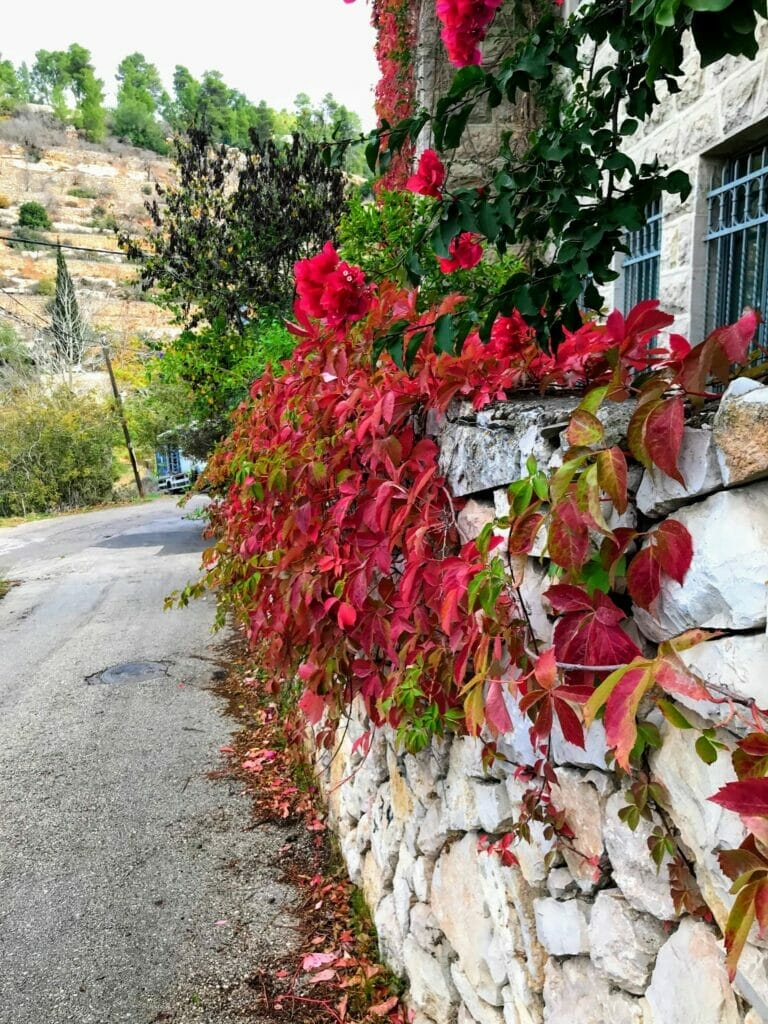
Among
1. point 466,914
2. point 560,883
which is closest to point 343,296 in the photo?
point 560,883

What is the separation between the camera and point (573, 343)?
5.48 ft

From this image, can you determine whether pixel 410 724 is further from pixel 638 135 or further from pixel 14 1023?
pixel 638 135

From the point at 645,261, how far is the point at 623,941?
4.30 metres

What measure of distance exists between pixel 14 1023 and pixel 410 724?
71.4 inches

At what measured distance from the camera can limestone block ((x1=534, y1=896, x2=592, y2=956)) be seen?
1.40m

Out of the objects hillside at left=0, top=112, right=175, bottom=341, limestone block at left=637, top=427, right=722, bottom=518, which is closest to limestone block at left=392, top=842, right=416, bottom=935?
limestone block at left=637, top=427, right=722, bottom=518

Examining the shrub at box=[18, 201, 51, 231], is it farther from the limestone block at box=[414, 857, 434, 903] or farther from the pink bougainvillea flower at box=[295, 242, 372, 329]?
the limestone block at box=[414, 857, 434, 903]

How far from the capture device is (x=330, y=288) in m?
1.69

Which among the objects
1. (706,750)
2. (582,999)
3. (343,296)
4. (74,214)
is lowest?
(582,999)

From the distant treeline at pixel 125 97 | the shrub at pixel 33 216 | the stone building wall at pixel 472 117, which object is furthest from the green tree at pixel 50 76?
the stone building wall at pixel 472 117

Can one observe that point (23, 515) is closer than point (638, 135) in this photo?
No

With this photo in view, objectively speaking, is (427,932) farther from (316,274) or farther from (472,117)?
(472,117)

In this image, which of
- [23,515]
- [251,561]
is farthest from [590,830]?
[23,515]

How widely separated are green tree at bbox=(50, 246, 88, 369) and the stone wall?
2879cm
